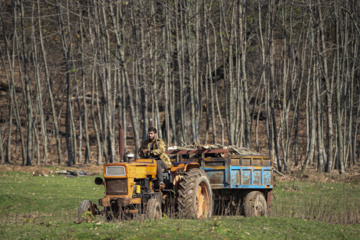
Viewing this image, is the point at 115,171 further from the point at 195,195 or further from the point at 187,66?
the point at 187,66

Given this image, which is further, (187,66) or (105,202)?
(187,66)

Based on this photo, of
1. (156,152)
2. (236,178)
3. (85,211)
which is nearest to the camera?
(85,211)

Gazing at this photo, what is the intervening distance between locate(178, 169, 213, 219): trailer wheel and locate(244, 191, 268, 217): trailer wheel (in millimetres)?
1073

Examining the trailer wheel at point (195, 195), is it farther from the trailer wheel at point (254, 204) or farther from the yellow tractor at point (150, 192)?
the trailer wheel at point (254, 204)

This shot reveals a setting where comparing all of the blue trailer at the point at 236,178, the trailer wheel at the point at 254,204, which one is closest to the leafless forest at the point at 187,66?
the blue trailer at the point at 236,178

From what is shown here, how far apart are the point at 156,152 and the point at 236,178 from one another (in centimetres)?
239

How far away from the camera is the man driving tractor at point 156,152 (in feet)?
34.0

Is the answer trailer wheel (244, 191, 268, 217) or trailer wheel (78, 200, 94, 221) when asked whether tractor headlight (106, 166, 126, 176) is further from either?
trailer wheel (244, 191, 268, 217)

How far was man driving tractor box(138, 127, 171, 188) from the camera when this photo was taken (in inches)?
408

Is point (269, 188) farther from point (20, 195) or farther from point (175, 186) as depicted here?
point (20, 195)

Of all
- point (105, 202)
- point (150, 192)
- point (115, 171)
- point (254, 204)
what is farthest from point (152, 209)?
point (254, 204)

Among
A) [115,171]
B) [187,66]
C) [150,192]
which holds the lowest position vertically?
[150,192]

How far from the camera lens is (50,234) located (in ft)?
24.7

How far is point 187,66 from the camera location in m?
28.3
